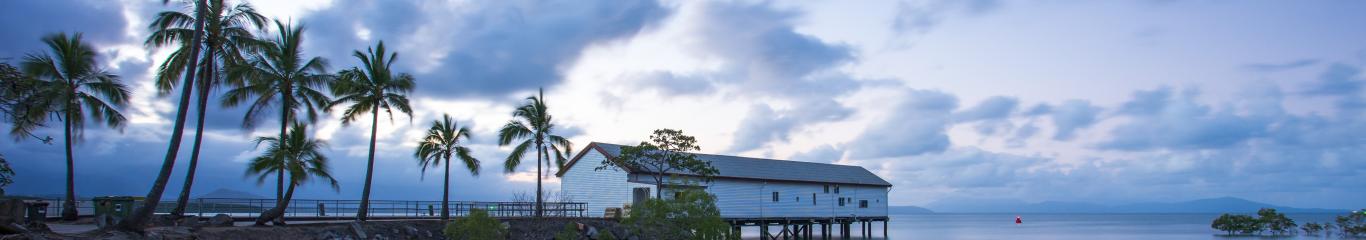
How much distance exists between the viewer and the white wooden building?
146ft

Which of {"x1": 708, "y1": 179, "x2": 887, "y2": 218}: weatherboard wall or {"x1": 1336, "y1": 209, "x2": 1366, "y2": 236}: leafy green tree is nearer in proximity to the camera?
{"x1": 708, "y1": 179, "x2": 887, "y2": 218}: weatherboard wall

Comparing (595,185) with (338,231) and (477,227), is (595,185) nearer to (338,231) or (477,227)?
(477,227)

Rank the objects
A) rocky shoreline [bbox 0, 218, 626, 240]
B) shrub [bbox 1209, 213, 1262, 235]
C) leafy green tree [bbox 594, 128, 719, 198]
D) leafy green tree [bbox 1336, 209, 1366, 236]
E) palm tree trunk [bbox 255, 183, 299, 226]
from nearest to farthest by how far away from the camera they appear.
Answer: rocky shoreline [bbox 0, 218, 626, 240], palm tree trunk [bbox 255, 183, 299, 226], leafy green tree [bbox 594, 128, 719, 198], leafy green tree [bbox 1336, 209, 1366, 236], shrub [bbox 1209, 213, 1262, 235]

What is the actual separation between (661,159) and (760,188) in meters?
9.31

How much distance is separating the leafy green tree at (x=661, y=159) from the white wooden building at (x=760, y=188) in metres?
0.61

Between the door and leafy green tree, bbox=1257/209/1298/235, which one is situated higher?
the door

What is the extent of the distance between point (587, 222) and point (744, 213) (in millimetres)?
11697

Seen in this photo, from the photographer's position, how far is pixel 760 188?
49.9 metres

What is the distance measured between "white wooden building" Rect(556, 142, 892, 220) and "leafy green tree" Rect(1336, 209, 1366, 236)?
1261 inches

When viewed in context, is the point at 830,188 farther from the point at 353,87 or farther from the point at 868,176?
the point at 353,87

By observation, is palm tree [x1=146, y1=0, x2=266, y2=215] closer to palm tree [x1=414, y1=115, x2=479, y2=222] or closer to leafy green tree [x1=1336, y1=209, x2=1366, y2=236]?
palm tree [x1=414, y1=115, x2=479, y2=222]

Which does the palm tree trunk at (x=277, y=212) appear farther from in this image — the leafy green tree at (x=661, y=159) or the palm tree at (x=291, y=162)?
the leafy green tree at (x=661, y=159)

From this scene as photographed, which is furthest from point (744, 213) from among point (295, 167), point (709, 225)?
point (295, 167)

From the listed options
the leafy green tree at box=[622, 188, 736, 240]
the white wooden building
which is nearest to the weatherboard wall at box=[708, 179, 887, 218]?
the white wooden building
